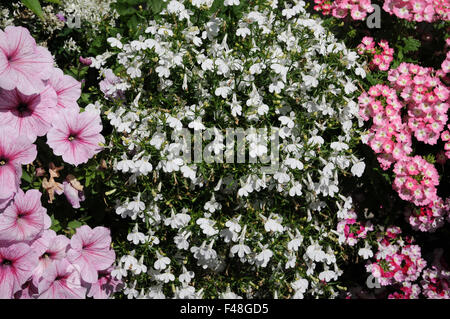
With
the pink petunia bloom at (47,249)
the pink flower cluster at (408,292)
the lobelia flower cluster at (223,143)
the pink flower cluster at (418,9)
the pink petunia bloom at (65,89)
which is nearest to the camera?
the pink petunia bloom at (47,249)

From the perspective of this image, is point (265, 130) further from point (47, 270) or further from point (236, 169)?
point (47, 270)

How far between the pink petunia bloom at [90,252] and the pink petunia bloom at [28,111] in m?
A: 0.54

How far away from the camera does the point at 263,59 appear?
2.33 m

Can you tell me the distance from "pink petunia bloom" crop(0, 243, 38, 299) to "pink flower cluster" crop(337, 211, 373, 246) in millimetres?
1683

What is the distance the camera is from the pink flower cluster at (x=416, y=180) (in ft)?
8.54

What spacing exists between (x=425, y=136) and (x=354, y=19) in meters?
0.89

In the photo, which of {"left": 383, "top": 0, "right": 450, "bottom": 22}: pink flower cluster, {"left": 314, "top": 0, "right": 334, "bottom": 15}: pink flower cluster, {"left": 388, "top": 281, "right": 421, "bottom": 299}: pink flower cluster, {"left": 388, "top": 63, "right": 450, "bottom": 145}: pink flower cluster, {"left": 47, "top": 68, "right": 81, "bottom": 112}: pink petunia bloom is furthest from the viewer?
{"left": 388, "top": 281, "right": 421, "bottom": 299}: pink flower cluster

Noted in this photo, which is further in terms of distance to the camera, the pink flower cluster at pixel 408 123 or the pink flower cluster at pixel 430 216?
the pink flower cluster at pixel 430 216

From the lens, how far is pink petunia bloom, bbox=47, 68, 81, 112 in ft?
7.02

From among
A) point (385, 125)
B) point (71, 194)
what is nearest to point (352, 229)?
point (385, 125)
